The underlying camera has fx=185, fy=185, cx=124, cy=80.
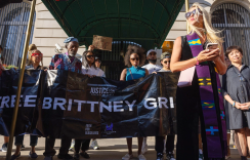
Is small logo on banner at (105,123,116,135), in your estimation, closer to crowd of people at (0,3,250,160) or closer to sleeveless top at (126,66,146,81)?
crowd of people at (0,3,250,160)

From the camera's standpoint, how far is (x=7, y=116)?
358 centimetres

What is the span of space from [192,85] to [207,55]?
12.7 inches

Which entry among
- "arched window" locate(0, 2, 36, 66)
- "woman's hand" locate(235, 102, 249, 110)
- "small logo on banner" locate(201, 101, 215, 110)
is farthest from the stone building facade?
"small logo on banner" locate(201, 101, 215, 110)

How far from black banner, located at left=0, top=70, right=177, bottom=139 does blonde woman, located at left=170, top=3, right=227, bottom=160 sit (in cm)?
191

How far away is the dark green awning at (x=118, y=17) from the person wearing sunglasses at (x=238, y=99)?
2.78m

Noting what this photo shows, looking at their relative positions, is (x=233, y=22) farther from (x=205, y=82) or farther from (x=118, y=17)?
(x=205, y=82)

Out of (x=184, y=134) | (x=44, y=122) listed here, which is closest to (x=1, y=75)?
(x=44, y=122)

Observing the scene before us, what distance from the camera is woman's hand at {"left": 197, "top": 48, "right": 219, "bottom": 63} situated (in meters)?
1.79

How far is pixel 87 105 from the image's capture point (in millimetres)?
3746

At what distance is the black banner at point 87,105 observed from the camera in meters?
3.53

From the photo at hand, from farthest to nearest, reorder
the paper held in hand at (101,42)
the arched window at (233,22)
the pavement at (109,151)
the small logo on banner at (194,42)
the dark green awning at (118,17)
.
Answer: the arched window at (233,22)
the dark green awning at (118,17)
the paper held in hand at (101,42)
the pavement at (109,151)
the small logo on banner at (194,42)

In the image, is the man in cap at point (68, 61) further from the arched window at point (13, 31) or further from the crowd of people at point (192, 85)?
the arched window at point (13, 31)

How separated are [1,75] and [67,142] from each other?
2.02 meters

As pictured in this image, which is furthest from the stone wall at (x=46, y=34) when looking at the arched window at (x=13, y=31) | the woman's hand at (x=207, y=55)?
the woman's hand at (x=207, y=55)
